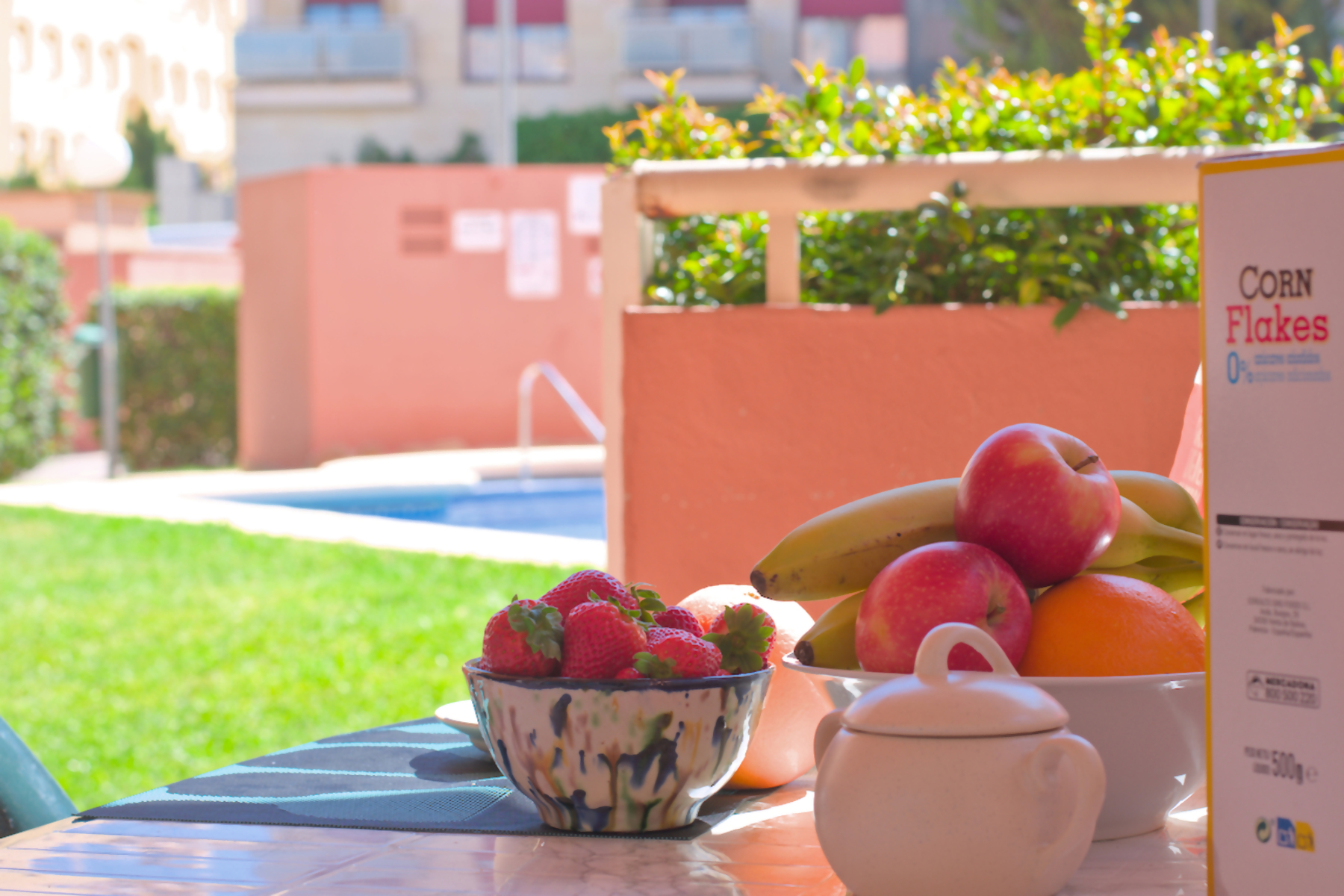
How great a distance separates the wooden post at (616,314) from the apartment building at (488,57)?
18.1m

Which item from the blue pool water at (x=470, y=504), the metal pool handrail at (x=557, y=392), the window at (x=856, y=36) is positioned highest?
the window at (x=856, y=36)

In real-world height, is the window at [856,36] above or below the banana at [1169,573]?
above

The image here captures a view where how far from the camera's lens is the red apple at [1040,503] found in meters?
0.74

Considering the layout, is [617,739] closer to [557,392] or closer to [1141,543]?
[1141,543]

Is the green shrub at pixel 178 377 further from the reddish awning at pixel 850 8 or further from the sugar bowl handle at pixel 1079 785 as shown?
the sugar bowl handle at pixel 1079 785

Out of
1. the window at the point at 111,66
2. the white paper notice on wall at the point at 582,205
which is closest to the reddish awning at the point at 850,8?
the white paper notice on wall at the point at 582,205

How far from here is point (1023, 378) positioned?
93.2 inches

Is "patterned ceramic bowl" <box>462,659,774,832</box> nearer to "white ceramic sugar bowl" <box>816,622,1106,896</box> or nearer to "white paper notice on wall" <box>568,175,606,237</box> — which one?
"white ceramic sugar bowl" <box>816,622,1106,896</box>

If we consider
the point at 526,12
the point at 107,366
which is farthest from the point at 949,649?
the point at 526,12

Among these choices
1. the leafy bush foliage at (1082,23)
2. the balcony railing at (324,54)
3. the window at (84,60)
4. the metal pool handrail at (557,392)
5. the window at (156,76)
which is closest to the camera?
the metal pool handrail at (557,392)

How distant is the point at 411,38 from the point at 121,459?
10.9 meters

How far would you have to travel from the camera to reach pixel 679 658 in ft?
2.39

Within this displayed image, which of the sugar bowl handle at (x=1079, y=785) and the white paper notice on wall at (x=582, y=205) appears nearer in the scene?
the sugar bowl handle at (x=1079, y=785)

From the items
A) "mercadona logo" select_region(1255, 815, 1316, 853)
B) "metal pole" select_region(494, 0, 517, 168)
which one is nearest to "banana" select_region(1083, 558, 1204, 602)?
"mercadona logo" select_region(1255, 815, 1316, 853)
